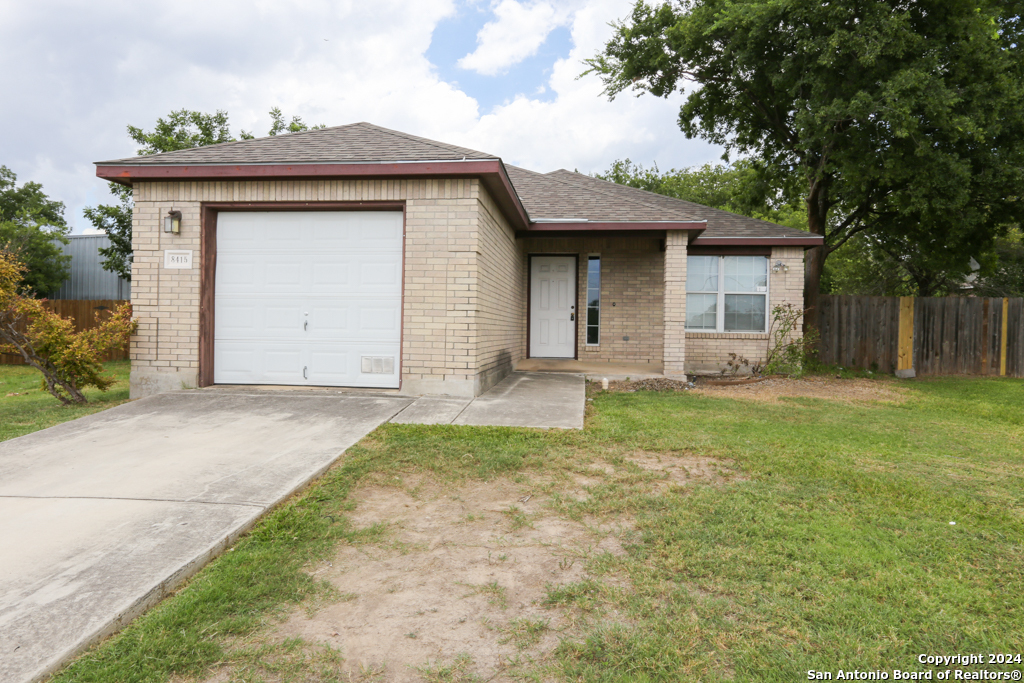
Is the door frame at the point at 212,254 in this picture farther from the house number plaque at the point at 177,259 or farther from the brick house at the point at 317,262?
the house number plaque at the point at 177,259

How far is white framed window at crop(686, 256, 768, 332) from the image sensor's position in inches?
489

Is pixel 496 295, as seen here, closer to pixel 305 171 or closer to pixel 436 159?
pixel 436 159

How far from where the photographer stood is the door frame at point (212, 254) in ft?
24.9

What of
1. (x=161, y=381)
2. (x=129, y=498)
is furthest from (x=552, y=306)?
(x=129, y=498)

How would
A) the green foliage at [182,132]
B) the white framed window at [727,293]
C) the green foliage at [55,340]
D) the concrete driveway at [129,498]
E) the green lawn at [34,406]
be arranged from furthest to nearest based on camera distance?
the green foliage at [182,132] → the white framed window at [727,293] → the green foliage at [55,340] → the green lawn at [34,406] → the concrete driveway at [129,498]

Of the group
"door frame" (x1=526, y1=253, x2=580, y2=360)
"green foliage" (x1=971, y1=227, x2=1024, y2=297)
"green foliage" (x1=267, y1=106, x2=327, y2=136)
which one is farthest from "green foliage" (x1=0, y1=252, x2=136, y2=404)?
"green foliage" (x1=971, y1=227, x2=1024, y2=297)

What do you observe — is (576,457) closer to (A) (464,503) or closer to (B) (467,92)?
(A) (464,503)

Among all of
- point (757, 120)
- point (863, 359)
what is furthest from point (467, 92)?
point (863, 359)

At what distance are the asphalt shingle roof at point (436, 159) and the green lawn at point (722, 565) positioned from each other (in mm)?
3917

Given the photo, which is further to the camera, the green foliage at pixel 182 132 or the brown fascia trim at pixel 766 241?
the green foliage at pixel 182 132

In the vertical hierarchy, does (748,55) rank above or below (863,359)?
above

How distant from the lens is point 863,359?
1393cm

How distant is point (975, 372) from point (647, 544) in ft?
48.9

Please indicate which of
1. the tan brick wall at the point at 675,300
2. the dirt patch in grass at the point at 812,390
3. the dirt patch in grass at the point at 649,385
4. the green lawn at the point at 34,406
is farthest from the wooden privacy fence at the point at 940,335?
the green lawn at the point at 34,406
